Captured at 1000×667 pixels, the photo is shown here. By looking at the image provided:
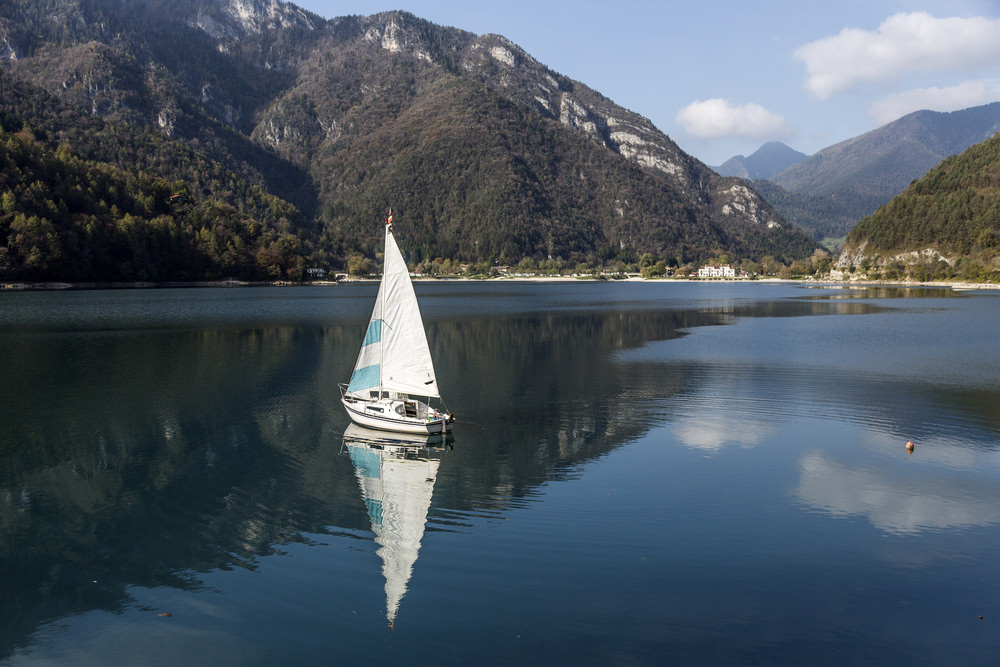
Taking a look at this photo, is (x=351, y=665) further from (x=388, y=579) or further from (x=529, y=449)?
(x=529, y=449)

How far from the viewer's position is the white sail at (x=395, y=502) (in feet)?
50.1

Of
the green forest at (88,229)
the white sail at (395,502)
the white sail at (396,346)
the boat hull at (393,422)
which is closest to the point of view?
the white sail at (395,502)

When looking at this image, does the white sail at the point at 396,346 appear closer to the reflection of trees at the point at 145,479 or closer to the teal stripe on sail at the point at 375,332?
the teal stripe on sail at the point at 375,332

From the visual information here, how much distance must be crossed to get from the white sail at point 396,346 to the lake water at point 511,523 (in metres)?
2.94

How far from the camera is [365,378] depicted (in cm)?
2808

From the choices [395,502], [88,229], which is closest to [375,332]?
[395,502]

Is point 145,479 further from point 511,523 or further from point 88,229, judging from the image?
point 88,229

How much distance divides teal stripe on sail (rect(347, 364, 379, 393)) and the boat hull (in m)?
0.70

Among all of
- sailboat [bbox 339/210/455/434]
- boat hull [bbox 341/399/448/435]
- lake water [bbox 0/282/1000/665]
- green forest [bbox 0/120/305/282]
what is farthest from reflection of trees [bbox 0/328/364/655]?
green forest [bbox 0/120/305/282]

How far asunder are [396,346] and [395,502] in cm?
879

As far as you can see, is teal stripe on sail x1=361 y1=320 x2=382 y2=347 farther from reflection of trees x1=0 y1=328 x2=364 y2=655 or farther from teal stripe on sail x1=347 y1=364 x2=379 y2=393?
reflection of trees x1=0 y1=328 x2=364 y2=655

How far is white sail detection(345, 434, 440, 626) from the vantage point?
1526 cm

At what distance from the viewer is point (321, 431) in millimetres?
28828

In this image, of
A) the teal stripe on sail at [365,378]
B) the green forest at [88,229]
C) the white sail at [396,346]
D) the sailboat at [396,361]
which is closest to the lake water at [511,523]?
the sailboat at [396,361]
